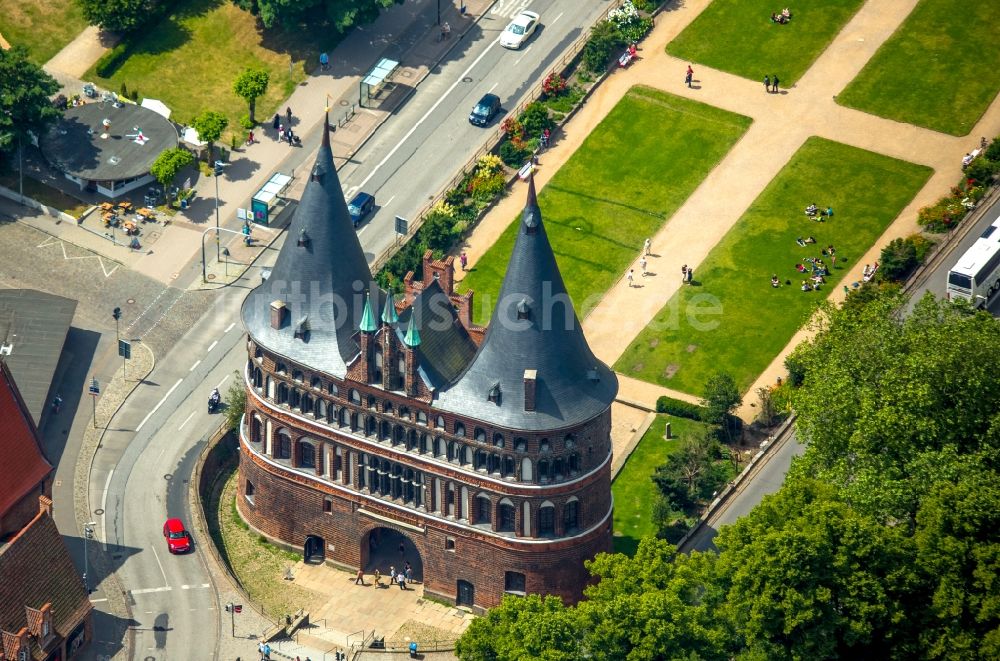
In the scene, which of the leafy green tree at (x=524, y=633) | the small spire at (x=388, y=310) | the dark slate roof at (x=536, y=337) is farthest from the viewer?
the small spire at (x=388, y=310)

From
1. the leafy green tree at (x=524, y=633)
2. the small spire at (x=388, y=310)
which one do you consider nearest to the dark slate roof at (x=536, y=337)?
the small spire at (x=388, y=310)

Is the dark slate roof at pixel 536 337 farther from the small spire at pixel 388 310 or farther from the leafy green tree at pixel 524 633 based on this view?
the leafy green tree at pixel 524 633

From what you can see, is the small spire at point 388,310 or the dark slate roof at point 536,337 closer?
the dark slate roof at point 536,337

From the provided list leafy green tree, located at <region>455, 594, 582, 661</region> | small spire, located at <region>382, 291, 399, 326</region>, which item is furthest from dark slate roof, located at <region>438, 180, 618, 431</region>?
leafy green tree, located at <region>455, 594, 582, 661</region>

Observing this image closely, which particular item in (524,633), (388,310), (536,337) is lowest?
(524,633)

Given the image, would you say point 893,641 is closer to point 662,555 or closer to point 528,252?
point 662,555

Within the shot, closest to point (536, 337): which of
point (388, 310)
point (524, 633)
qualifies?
point (388, 310)

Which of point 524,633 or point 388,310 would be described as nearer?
→ point 524,633

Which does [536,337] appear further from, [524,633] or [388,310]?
[524,633]

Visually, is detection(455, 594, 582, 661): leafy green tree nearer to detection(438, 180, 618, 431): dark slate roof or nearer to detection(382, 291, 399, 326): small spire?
detection(438, 180, 618, 431): dark slate roof
